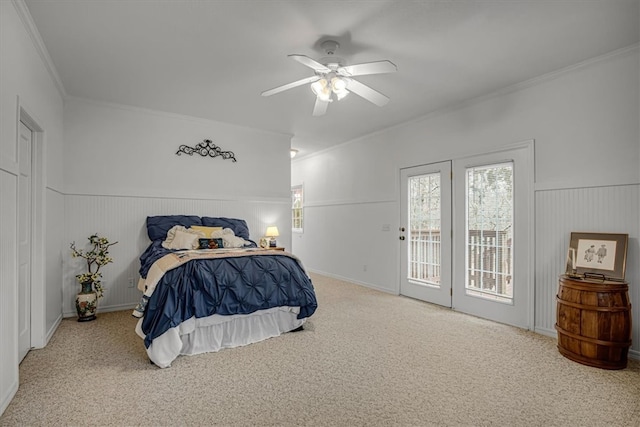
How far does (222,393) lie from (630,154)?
377 cm

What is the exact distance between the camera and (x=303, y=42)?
2789 mm

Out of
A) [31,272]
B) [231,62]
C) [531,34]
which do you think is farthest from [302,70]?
[31,272]

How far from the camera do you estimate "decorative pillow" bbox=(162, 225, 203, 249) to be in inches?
159

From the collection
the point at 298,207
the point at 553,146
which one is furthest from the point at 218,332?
the point at 298,207

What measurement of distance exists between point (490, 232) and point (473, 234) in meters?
0.21

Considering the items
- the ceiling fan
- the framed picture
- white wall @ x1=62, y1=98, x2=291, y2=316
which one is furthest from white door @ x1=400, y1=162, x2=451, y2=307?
white wall @ x1=62, y1=98, x2=291, y2=316

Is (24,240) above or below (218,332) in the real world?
above

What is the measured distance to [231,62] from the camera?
316 cm

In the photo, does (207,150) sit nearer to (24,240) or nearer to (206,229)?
(206,229)

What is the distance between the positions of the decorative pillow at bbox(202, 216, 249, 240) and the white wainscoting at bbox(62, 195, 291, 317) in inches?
9.5

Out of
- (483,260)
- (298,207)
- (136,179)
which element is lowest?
(483,260)

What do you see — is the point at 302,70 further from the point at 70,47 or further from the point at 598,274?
the point at 598,274

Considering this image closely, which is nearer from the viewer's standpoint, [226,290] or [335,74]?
[335,74]

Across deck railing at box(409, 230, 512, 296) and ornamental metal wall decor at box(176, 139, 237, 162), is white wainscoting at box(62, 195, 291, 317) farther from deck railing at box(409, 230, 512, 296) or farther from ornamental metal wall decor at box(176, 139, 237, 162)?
deck railing at box(409, 230, 512, 296)
